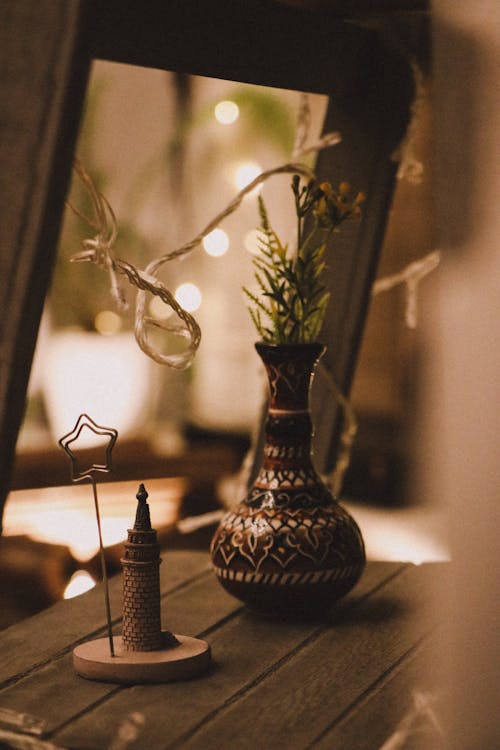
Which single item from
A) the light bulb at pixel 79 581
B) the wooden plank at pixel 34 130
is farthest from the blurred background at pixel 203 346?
the wooden plank at pixel 34 130

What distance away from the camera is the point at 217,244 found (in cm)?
365

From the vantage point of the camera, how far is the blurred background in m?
3.04

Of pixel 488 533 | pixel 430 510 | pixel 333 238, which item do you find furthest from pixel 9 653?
pixel 430 510

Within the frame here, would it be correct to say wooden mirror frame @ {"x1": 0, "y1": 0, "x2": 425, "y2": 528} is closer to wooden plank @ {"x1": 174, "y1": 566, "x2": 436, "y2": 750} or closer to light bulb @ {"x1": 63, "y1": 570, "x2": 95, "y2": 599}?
wooden plank @ {"x1": 174, "y1": 566, "x2": 436, "y2": 750}

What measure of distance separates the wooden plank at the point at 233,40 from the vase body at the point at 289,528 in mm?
271

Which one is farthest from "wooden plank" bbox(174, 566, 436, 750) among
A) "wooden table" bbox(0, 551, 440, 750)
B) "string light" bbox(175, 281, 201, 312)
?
"string light" bbox(175, 281, 201, 312)

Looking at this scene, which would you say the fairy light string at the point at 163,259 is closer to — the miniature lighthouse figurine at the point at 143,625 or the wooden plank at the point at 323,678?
the miniature lighthouse figurine at the point at 143,625

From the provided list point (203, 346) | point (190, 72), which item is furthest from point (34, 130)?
point (203, 346)

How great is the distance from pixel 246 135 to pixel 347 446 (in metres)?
2.30

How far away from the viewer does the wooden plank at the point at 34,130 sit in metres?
0.77

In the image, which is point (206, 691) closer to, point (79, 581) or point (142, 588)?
point (142, 588)

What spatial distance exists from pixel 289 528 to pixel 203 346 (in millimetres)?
2733

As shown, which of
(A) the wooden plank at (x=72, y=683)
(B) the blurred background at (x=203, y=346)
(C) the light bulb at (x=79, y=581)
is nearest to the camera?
(A) the wooden plank at (x=72, y=683)

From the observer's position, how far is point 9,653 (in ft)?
3.47
